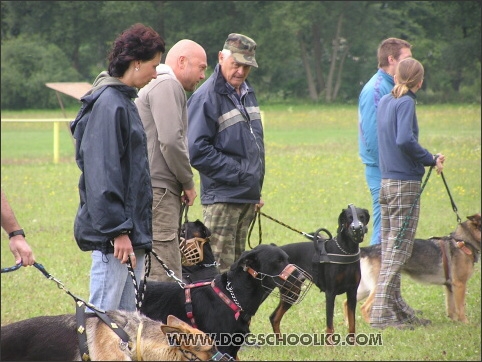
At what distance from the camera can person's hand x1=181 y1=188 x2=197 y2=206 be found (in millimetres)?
5984

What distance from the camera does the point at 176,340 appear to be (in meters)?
3.74

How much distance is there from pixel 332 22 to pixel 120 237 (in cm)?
5283

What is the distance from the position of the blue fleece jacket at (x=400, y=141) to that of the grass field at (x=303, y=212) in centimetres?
133

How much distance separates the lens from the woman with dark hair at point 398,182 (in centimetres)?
687

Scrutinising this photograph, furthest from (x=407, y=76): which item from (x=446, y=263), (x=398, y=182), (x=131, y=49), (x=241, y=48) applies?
(x=131, y=49)

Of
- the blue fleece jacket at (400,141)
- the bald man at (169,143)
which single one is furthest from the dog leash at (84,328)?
the blue fleece jacket at (400,141)

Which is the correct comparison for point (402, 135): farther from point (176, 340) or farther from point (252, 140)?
point (176, 340)

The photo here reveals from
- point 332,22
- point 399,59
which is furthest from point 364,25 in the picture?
point 399,59

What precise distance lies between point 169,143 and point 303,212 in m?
7.88

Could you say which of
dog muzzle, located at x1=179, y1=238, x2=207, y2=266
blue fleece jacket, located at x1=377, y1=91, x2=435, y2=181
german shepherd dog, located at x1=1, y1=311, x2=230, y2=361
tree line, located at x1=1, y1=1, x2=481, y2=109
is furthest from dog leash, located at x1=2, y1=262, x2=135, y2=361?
tree line, located at x1=1, y1=1, x2=481, y2=109

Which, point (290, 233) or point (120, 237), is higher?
point (120, 237)

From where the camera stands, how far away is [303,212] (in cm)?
1339

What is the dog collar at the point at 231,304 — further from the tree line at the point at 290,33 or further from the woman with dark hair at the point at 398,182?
the tree line at the point at 290,33

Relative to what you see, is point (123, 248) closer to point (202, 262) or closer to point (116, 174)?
point (116, 174)
